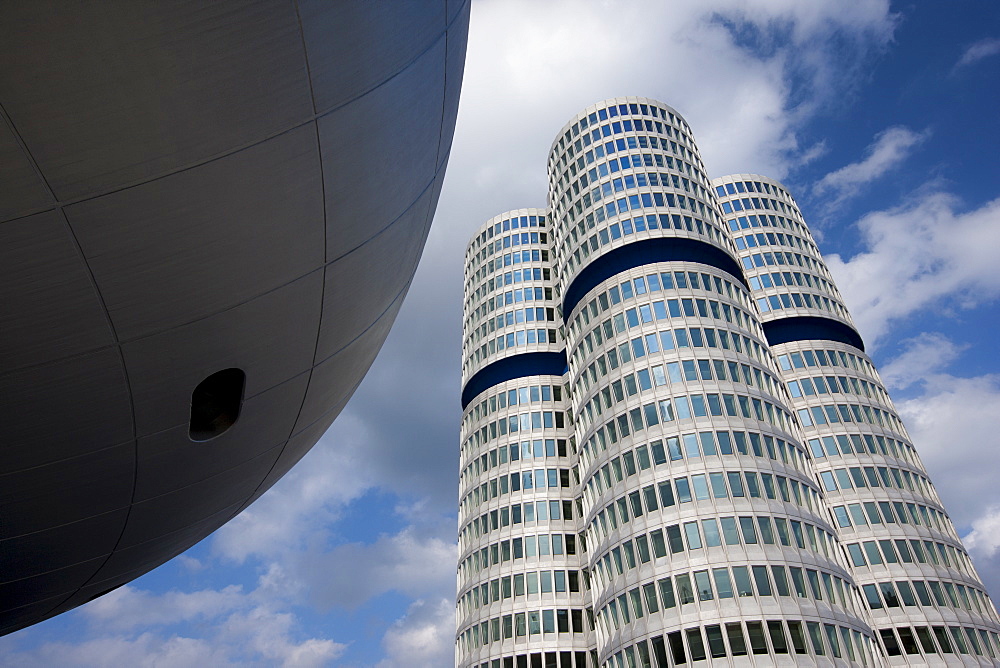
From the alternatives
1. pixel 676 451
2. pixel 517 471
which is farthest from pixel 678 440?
pixel 517 471

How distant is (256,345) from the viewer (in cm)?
724

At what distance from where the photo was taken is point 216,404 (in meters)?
8.05

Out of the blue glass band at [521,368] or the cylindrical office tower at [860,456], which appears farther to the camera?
→ the blue glass band at [521,368]

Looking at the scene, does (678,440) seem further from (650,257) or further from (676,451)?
(650,257)

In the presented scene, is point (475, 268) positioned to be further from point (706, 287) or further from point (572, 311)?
point (706, 287)

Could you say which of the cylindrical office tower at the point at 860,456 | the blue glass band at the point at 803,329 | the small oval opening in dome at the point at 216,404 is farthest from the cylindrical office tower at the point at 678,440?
the small oval opening in dome at the point at 216,404

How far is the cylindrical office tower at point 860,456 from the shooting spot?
166ft

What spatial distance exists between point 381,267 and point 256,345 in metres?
1.99

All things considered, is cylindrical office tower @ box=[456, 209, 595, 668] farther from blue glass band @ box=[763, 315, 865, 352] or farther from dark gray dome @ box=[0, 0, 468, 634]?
dark gray dome @ box=[0, 0, 468, 634]

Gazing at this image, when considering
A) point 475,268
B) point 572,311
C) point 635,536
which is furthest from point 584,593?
point 475,268

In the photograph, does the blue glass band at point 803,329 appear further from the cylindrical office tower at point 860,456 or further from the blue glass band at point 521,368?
the blue glass band at point 521,368

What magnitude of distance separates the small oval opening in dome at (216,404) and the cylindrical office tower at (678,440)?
118 ft

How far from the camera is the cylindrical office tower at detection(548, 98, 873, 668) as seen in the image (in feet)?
123

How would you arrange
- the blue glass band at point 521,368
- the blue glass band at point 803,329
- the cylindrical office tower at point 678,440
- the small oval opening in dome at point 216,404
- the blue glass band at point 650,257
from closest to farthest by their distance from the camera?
the small oval opening in dome at point 216,404, the cylindrical office tower at point 678,440, the blue glass band at point 650,257, the blue glass band at point 803,329, the blue glass band at point 521,368
